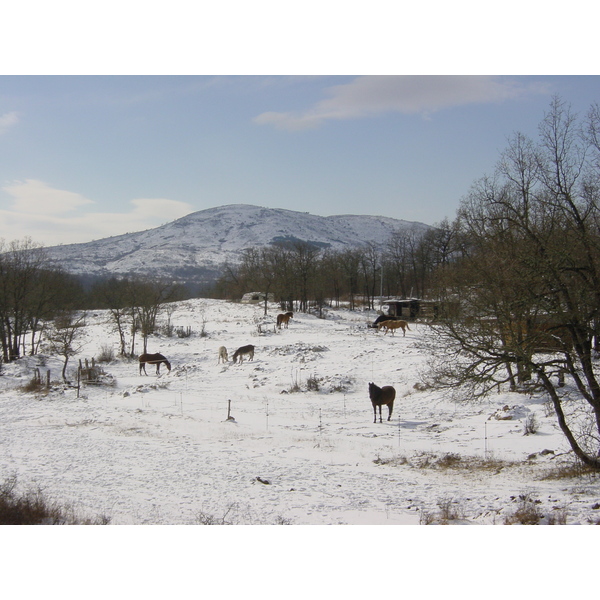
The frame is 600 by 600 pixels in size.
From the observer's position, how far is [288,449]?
15836 millimetres

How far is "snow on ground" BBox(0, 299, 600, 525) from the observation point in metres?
10.1

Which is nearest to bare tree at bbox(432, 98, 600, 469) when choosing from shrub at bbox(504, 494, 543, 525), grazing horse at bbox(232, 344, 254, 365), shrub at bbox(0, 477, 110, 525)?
shrub at bbox(504, 494, 543, 525)

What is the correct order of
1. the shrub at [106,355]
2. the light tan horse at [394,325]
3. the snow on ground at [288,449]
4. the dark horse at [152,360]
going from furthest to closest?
1. the light tan horse at [394,325]
2. the shrub at [106,355]
3. the dark horse at [152,360]
4. the snow on ground at [288,449]

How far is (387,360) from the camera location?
29.7 meters

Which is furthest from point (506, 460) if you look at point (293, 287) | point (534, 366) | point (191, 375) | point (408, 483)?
point (293, 287)

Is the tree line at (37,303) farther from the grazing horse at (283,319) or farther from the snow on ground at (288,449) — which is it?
the grazing horse at (283,319)

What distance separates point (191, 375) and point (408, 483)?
21480 millimetres

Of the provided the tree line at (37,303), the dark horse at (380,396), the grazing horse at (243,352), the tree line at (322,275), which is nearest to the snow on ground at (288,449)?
the dark horse at (380,396)

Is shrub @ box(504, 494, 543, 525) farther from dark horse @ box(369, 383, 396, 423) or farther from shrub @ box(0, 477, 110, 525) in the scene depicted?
dark horse @ box(369, 383, 396, 423)

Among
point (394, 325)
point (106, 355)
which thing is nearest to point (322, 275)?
point (394, 325)

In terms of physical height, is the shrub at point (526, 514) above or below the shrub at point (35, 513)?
above

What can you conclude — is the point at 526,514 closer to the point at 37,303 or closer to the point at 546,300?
the point at 546,300

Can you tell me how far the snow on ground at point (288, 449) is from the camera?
10070 mm

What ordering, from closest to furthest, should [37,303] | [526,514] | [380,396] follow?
1. [526,514]
2. [380,396]
3. [37,303]
